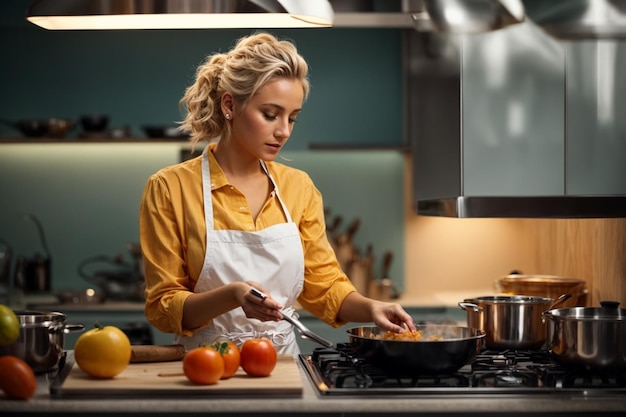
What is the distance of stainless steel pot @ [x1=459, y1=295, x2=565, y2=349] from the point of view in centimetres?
261

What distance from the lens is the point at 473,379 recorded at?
2.20 meters

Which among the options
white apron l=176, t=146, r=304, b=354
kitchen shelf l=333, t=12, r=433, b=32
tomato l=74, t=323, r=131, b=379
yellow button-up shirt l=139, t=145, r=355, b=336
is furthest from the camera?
kitchen shelf l=333, t=12, r=433, b=32

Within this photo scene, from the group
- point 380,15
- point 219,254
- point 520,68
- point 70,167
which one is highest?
point 380,15

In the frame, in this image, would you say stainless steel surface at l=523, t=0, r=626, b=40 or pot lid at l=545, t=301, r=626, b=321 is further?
stainless steel surface at l=523, t=0, r=626, b=40

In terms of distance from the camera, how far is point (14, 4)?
4.92 m

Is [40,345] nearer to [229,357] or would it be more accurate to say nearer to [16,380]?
[16,380]

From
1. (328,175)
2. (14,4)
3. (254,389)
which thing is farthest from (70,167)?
(254,389)

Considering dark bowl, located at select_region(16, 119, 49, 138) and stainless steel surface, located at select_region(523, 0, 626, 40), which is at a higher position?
stainless steel surface, located at select_region(523, 0, 626, 40)

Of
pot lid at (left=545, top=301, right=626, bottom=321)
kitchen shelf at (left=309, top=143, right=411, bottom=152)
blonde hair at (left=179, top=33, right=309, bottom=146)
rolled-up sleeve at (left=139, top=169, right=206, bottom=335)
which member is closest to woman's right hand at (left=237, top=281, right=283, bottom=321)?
rolled-up sleeve at (left=139, top=169, right=206, bottom=335)

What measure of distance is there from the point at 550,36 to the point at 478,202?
3.03 feet

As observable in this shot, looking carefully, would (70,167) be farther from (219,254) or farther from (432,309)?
(219,254)

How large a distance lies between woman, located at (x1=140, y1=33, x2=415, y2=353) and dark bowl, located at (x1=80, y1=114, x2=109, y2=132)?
84.1 inches

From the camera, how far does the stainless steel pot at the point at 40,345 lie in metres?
2.21

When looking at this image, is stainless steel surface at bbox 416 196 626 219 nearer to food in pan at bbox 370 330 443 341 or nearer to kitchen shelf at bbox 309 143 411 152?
food in pan at bbox 370 330 443 341
